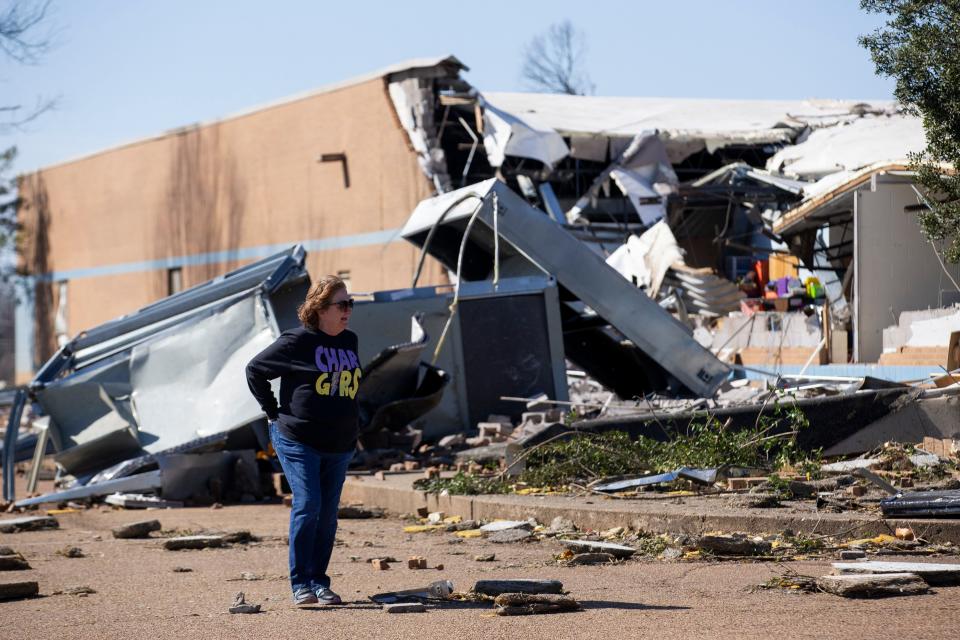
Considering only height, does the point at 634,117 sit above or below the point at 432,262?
above

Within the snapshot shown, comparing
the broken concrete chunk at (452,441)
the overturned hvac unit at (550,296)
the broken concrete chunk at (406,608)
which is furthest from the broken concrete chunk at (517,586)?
the overturned hvac unit at (550,296)

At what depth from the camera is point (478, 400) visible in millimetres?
14367

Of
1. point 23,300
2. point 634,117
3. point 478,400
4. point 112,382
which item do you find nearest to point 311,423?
point 112,382

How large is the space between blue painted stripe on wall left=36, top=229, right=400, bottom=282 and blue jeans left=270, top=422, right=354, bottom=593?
16.7 meters

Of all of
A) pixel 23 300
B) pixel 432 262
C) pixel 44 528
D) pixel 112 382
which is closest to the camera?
pixel 44 528

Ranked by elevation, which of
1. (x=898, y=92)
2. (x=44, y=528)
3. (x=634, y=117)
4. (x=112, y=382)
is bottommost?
(x=44, y=528)

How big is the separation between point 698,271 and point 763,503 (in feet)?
43.4

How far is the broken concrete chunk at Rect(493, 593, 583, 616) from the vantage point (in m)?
5.40

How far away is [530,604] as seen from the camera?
5410mm

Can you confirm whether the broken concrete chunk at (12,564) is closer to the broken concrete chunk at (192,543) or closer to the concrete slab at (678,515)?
the broken concrete chunk at (192,543)

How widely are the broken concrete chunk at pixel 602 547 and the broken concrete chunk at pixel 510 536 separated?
660mm

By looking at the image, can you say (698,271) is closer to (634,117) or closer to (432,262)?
(432,262)

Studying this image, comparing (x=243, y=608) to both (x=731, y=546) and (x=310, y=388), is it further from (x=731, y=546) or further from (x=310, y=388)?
(x=731, y=546)

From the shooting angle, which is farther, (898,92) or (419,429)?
(419,429)
